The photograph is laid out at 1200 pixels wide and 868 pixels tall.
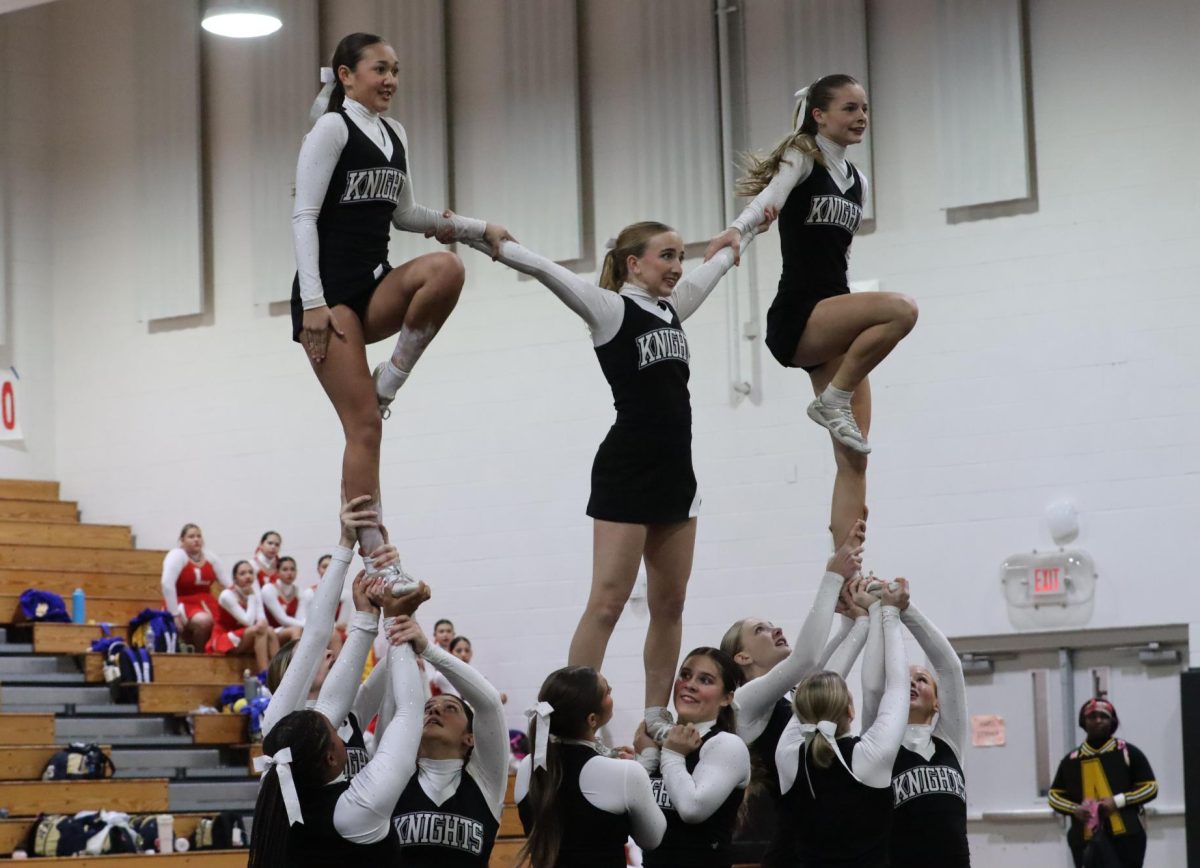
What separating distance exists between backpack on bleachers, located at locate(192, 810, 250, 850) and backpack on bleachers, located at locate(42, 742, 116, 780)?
2.49 feet

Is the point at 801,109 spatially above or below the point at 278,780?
above

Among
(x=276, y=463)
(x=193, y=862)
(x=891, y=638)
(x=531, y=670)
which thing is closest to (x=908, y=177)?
(x=531, y=670)

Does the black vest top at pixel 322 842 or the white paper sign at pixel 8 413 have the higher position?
the white paper sign at pixel 8 413

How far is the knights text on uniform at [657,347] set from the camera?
495 cm

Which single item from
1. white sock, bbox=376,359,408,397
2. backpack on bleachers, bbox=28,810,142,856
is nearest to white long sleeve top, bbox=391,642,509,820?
white sock, bbox=376,359,408,397

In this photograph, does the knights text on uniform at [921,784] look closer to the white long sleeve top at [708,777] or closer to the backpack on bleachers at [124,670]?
the white long sleeve top at [708,777]

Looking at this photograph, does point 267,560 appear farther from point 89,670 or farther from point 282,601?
point 89,670

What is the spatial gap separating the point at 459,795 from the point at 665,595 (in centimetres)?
105

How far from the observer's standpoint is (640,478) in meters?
4.92

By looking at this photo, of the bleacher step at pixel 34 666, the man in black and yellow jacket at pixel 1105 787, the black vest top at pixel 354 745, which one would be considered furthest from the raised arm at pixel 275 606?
the black vest top at pixel 354 745

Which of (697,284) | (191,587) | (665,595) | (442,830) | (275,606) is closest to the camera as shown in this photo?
(442,830)

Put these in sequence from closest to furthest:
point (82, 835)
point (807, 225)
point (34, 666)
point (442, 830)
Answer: point (442, 830) → point (807, 225) → point (82, 835) → point (34, 666)

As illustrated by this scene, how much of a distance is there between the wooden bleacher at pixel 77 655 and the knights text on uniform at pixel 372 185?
15.2 feet

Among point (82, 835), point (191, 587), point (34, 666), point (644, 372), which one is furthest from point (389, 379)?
point (191, 587)
